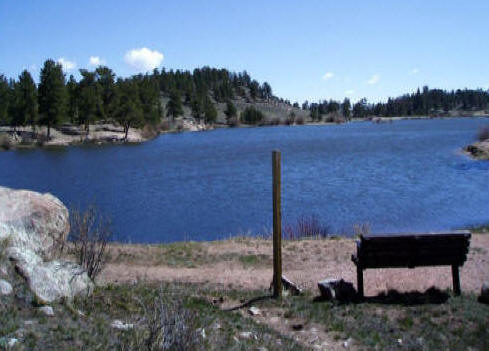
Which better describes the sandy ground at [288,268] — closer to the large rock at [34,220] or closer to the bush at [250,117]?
the large rock at [34,220]

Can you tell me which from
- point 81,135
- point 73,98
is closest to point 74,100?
point 73,98

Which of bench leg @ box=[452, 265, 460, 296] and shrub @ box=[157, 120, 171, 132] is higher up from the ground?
shrub @ box=[157, 120, 171, 132]

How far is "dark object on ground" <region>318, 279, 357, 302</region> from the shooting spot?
9.25 meters

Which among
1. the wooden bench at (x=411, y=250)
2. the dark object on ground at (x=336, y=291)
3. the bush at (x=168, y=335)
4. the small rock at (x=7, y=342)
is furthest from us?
the dark object on ground at (x=336, y=291)

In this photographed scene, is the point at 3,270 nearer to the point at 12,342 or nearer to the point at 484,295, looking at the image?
the point at 12,342

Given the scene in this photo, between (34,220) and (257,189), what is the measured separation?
2250cm

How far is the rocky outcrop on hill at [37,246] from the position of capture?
7.65 m

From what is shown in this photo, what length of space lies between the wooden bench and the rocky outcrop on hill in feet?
14.5

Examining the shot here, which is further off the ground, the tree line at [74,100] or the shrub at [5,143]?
the tree line at [74,100]

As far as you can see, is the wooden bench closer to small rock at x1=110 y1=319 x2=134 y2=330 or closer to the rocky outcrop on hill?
small rock at x1=110 y1=319 x2=134 y2=330

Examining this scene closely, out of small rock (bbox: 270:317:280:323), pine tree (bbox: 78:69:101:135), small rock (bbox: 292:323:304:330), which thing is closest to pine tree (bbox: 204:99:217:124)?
pine tree (bbox: 78:69:101:135)

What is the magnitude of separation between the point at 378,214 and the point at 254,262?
11962 millimetres

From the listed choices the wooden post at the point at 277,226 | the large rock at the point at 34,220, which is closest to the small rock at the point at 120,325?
the wooden post at the point at 277,226

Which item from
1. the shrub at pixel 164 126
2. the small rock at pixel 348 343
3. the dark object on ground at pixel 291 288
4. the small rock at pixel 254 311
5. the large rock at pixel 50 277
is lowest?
the dark object on ground at pixel 291 288
